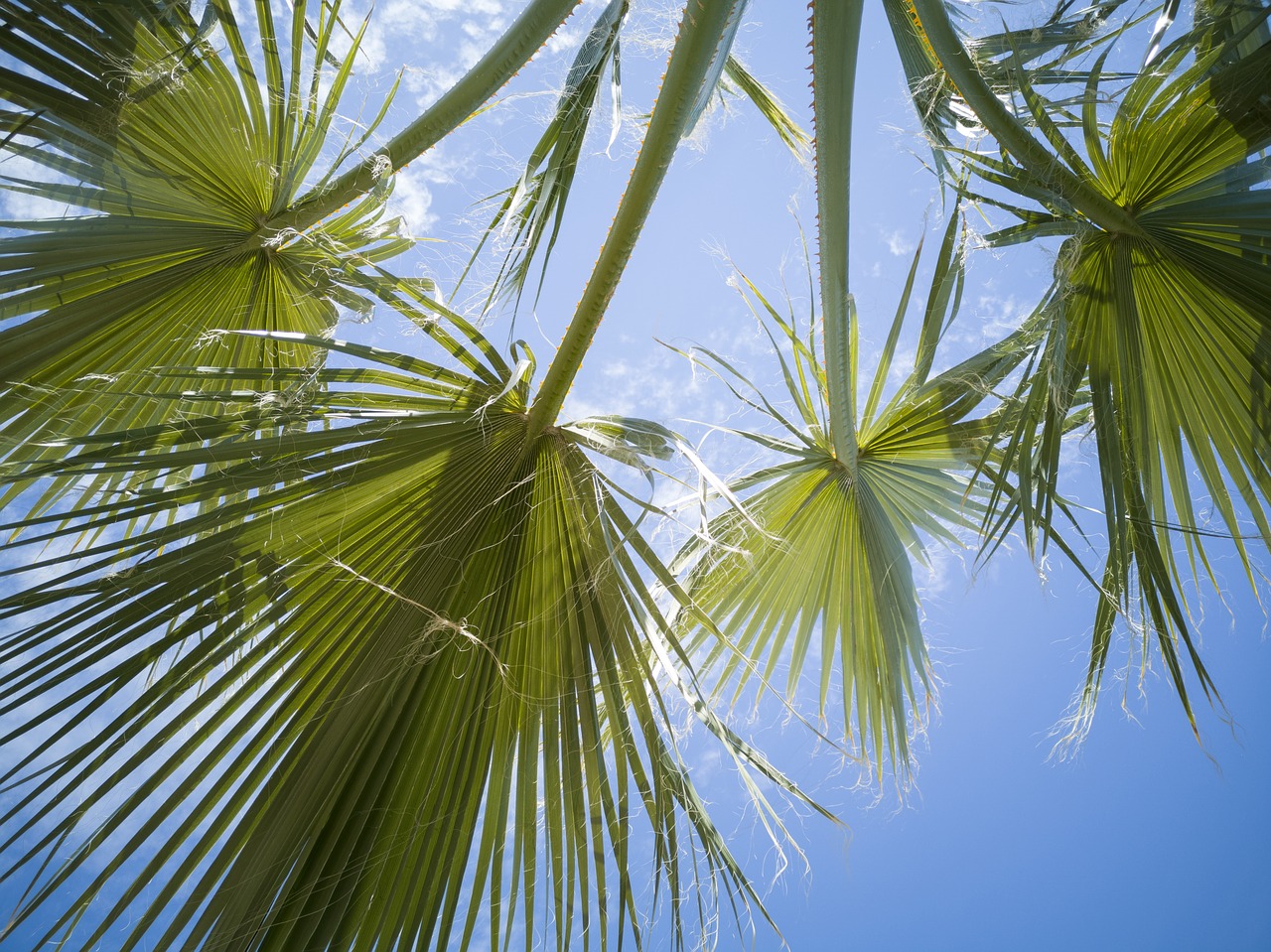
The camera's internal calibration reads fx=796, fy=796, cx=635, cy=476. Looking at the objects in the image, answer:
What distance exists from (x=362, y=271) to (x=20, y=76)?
48 centimetres

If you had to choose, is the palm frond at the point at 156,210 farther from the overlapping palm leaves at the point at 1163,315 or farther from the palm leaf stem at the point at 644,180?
the overlapping palm leaves at the point at 1163,315

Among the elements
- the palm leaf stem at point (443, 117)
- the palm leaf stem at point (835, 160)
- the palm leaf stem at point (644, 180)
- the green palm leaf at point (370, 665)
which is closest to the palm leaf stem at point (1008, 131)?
the palm leaf stem at point (835, 160)

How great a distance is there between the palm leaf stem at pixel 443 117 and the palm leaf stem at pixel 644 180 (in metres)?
0.19

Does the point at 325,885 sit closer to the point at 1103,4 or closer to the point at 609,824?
the point at 609,824

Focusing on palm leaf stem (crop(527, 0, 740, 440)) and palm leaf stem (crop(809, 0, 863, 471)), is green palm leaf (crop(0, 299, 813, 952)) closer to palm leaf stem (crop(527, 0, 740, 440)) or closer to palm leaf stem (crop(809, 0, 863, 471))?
palm leaf stem (crop(527, 0, 740, 440))

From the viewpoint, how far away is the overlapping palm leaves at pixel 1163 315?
106 centimetres

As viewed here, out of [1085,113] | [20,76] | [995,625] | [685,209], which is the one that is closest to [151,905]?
[20,76]

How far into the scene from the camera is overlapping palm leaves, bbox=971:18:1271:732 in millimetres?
1057

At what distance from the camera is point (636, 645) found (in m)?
1.12

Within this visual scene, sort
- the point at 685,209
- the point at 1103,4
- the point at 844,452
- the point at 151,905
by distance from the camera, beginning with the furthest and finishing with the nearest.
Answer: the point at 685,209 → the point at 844,452 → the point at 1103,4 → the point at 151,905

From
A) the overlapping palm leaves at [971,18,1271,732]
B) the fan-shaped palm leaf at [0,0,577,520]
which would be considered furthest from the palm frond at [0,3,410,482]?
the overlapping palm leaves at [971,18,1271,732]

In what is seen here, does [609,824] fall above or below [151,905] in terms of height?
above

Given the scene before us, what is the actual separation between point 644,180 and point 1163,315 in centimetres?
80

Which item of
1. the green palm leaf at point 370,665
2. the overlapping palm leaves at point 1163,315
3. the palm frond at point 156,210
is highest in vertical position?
the overlapping palm leaves at point 1163,315
